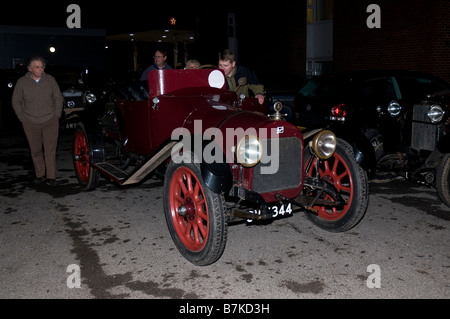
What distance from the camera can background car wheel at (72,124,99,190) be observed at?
21.1 ft

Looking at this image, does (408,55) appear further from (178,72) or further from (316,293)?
(316,293)

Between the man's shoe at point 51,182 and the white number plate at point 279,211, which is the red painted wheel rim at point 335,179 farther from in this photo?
the man's shoe at point 51,182

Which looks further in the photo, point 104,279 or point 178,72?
point 178,72

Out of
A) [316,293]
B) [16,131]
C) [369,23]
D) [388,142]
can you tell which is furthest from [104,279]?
[369,23]

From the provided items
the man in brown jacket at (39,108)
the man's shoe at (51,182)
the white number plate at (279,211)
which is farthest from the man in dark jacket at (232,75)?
the man's shoe at (51,182)

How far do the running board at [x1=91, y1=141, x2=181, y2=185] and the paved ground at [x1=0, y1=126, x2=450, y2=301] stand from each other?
19.8 inches

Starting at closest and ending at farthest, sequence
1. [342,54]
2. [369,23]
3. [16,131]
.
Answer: [16,131] < [369,23] < [342,54]

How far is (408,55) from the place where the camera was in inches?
537

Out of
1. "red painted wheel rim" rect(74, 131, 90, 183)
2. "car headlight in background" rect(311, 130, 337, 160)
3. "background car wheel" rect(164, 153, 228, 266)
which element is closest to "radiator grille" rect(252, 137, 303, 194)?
"car headlight in background" rect(311, 130, 337, 160)

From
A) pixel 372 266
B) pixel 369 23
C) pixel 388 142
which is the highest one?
pixel 369 23

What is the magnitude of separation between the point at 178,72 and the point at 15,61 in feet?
84.4
